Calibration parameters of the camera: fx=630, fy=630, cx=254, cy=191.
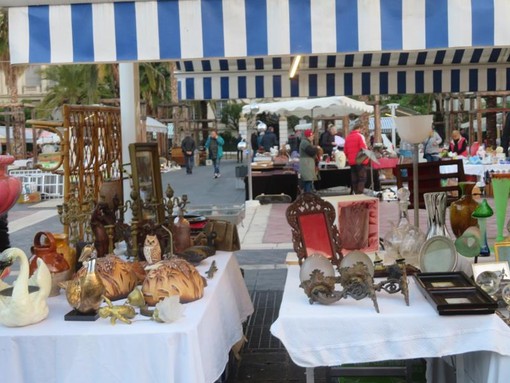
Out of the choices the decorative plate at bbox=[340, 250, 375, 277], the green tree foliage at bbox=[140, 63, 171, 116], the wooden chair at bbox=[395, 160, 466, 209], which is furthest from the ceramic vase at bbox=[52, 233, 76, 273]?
the green tree foliage at bbox=[140, 63, 171, 116]

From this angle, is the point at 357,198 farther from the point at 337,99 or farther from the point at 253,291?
the point at 337,99

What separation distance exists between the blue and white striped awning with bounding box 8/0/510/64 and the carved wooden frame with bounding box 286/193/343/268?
2.37 ft

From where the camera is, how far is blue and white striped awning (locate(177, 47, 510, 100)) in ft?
20.4

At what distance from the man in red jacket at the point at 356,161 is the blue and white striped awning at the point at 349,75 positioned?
4.54m

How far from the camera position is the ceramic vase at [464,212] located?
10.6 ft

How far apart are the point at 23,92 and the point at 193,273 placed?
45801 millimetres

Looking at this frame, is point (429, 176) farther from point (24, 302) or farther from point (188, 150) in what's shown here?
point (188, 150)

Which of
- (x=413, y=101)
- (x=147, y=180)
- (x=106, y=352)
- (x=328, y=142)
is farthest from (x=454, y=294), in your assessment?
(x=413, y=101)

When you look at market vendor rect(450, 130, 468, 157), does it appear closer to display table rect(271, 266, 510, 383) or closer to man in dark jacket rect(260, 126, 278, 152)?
man in dark jacket rect(260, 126, 278, 152)

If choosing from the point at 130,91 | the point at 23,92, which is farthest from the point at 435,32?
the point at 23,92

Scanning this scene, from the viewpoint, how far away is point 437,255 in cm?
275

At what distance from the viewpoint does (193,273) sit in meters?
2.55

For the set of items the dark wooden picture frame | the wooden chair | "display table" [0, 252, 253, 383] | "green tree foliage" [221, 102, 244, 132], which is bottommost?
"display table" [0, 252, 253, 383]

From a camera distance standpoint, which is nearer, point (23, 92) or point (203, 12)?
point (203, 12)
